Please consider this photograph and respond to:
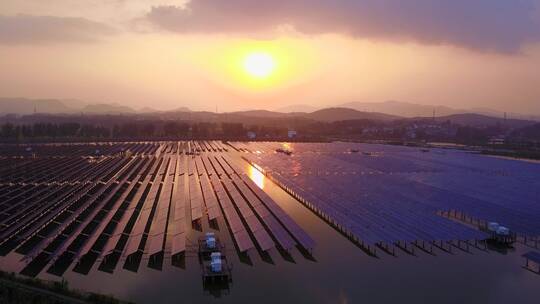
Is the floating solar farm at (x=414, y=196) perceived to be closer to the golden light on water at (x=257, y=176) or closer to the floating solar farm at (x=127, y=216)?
the golden light on water at (x=257, y=176)

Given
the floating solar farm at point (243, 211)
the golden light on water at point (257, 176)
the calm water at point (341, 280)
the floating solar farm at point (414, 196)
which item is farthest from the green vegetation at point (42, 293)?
the golden light on water at point (257, 176)

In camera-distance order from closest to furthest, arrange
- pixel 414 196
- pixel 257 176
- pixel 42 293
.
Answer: pixel 42 293 → pixel 414 196 → pixel 257 176

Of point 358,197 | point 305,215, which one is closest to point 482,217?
point 358,197

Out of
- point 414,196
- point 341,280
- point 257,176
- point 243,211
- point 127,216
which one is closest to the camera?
point 341,280

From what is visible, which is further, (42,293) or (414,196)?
(414,196)

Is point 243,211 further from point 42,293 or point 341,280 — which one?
point 42,293

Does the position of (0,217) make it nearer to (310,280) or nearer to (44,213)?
(44,213)

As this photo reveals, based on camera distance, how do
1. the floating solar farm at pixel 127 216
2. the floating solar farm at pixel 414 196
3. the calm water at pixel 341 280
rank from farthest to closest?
the floating solar farm at pixel 414 196 → the floating solar farm at pixel 127 216 → the calm water at pixel 341 280

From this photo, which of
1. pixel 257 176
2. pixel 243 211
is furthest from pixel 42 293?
pixel 257 176
